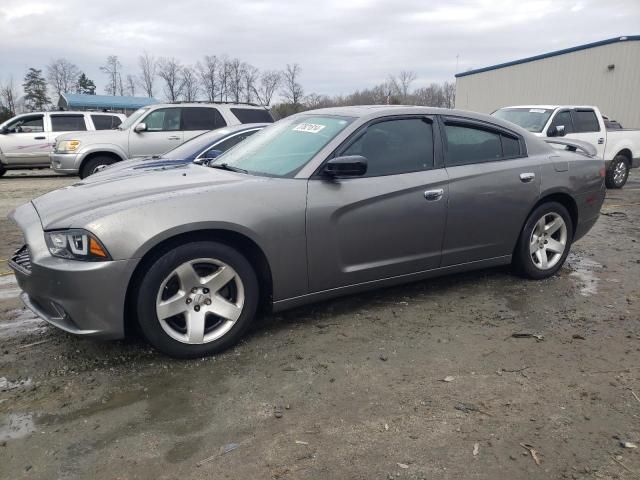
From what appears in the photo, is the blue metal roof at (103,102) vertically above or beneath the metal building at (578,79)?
above

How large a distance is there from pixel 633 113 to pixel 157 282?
80.1 ft

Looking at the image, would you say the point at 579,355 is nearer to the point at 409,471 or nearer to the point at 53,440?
the point at 409,471

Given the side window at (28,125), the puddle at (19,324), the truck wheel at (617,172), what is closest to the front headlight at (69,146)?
the side window at (28,125)

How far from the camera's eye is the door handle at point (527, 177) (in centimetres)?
451

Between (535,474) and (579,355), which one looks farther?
(579,355)

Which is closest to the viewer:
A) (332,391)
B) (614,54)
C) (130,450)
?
(130,450)

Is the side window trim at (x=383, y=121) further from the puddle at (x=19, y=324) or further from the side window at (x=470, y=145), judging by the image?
Result: the puddle at (x=19, y=324)

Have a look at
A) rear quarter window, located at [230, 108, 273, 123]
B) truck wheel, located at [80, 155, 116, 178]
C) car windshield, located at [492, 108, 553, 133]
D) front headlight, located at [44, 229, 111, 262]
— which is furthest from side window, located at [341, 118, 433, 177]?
truck wheel, located at [80, 155, 116, 178]

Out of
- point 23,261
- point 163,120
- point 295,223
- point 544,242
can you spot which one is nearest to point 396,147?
point 295,223

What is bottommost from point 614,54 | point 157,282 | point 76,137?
point 157,282

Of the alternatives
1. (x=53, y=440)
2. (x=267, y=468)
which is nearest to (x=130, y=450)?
(x=53, y=440)

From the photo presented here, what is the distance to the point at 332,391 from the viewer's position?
2934 millimetres

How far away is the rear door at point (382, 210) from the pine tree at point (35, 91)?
70419 mm

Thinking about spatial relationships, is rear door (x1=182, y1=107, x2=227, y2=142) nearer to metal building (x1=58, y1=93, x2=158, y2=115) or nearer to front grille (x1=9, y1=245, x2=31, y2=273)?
front grille (x1=9, y1=245, x2=31, y2=273)
